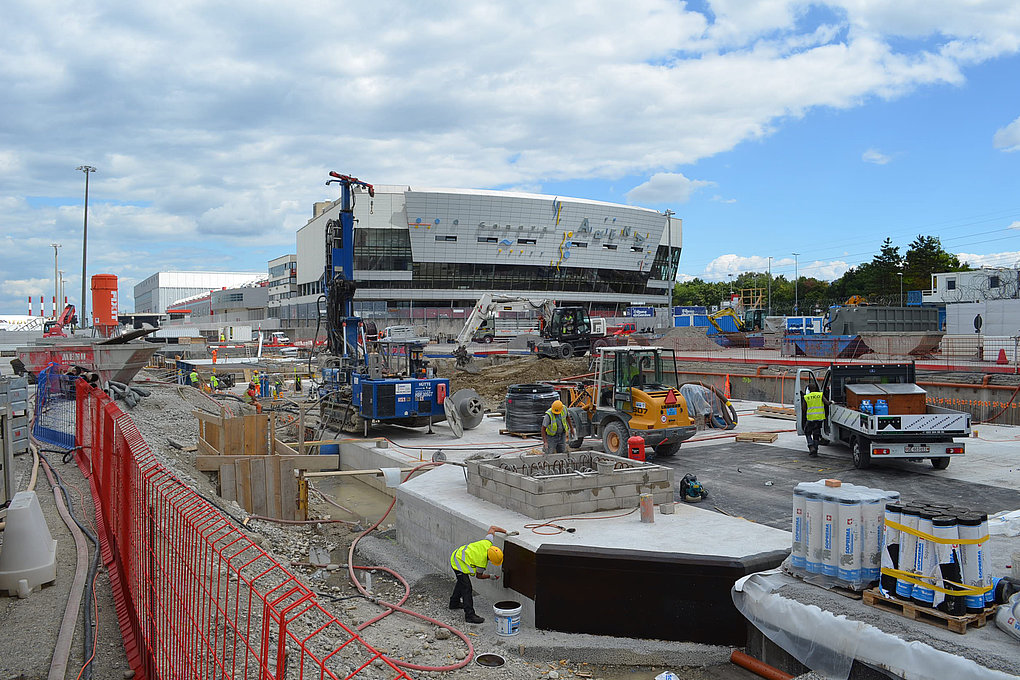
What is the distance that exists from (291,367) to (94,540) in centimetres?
3260

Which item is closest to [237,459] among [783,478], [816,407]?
[783,478]

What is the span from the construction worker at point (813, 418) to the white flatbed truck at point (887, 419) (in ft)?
0.39

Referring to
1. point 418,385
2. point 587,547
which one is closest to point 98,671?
point 587,547

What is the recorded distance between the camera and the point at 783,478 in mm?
12578

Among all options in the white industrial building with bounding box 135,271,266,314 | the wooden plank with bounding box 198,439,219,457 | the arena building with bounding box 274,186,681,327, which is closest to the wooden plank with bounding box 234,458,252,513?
the wooden plank with bounding box 198,439,219,457

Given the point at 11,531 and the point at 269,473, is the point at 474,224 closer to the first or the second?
the point at 269,473

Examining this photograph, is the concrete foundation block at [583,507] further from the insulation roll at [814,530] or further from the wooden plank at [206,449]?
the wooden plank at [206,449]

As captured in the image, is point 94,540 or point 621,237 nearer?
point 94,540

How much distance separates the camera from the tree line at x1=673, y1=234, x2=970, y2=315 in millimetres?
75750

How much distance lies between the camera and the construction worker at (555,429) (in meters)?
12.8

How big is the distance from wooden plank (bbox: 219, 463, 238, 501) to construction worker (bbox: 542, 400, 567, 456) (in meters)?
5.80

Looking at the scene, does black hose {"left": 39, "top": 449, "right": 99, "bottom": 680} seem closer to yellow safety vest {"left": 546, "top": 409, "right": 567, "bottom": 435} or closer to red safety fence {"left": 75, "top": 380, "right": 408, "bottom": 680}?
red safety fence {"left": 75, "top": 380, "right": 408, "bottom": 680}

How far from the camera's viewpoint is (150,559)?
17.0 ft

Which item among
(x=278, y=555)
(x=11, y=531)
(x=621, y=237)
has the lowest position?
(x=278, y=555)
